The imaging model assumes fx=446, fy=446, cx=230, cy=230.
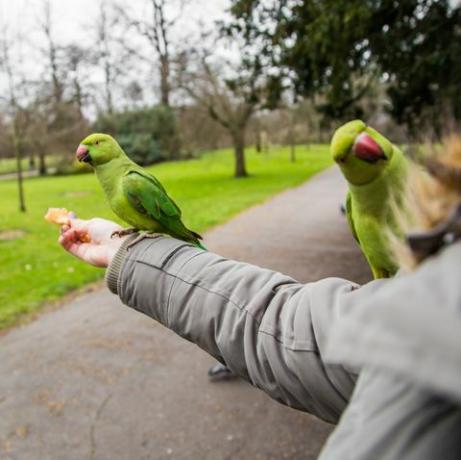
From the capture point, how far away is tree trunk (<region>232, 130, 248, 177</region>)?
20.3m

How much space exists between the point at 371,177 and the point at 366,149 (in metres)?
0.17

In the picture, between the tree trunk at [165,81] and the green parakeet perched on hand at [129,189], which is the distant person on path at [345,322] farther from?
the tree trunk at [165,81]

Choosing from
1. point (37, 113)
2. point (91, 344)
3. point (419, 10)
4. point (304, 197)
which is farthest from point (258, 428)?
point (37, 113)

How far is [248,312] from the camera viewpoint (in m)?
1.55

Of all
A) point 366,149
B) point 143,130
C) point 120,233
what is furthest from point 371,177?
point 143,130

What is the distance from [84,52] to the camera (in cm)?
1802

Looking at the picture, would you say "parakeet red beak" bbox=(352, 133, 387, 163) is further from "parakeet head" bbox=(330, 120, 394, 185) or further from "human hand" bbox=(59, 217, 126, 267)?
"human hand" bbox=(59, 217, 126, 267)

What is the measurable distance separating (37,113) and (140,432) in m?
14.0

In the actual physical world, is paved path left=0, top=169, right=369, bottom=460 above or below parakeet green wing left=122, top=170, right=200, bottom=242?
below

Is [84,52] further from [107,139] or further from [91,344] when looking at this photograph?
[107,139]

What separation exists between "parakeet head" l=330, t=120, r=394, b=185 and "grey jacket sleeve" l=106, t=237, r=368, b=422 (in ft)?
1.79

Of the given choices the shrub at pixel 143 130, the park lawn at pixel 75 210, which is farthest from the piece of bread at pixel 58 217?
the shrub at pixel 143 130

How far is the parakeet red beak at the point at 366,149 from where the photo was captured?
1.74 meters

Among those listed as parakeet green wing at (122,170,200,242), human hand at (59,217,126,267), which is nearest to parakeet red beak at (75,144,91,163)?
parakeet green wing at (122,170,200,242)
